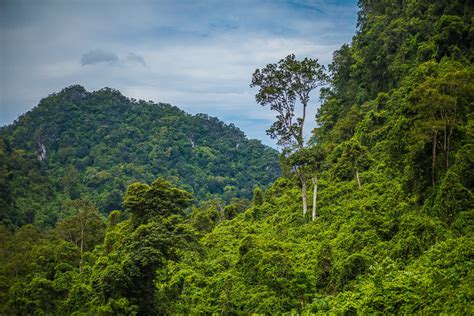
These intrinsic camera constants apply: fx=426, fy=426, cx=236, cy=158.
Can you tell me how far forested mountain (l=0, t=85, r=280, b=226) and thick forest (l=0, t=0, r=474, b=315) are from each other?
1673 inches

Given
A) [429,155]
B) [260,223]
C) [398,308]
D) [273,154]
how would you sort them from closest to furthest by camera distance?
[398,308] → [429,155] → [260,223] → [273,154]

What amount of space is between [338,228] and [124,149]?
78.7m

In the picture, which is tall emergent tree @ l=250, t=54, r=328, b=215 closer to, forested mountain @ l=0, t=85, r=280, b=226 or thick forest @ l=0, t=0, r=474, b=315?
thick forest @ l=0, t=0, r=474, b=315

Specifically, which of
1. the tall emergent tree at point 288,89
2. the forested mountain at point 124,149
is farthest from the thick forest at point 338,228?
the forested mountain at point 124,149

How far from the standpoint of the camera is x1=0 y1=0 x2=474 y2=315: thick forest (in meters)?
11.5

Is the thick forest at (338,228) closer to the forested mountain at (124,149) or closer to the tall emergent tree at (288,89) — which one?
the tall emergent tree at (288,89)

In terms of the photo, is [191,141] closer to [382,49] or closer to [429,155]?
[382,49]

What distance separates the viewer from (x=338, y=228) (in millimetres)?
18406

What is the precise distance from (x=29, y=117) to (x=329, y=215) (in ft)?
336

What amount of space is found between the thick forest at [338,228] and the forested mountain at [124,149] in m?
42.5

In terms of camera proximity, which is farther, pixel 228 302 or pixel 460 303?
pixel 228 302

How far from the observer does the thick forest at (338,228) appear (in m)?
11.5

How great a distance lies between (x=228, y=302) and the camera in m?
14.8

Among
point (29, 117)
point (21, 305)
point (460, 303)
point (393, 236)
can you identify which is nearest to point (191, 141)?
point (29, 117)
